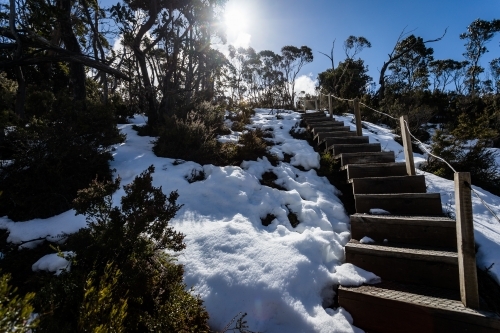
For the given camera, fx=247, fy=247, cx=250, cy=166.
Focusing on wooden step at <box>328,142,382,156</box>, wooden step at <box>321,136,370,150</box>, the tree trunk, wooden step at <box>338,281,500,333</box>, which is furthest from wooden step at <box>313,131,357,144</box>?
the tree trunk

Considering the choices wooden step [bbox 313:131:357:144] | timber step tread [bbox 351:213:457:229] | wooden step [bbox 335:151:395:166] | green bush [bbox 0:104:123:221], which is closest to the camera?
timber step tread [bbox 351:213:457:229]

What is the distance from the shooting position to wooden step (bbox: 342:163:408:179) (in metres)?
3.98

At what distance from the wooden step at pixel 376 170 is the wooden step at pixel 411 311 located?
2051 millimetres

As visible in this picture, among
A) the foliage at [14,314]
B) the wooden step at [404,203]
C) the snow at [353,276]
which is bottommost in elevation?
the snow at [353,276]

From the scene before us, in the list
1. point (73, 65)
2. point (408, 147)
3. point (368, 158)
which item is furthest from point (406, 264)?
point (73, 65)

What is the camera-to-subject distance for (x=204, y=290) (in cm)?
214

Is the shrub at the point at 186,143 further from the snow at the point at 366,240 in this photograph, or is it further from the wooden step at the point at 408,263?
the wooden step at the point at 408,263

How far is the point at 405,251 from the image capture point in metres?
2.46

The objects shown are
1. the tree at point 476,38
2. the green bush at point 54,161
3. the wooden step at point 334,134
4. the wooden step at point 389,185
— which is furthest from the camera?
the tree at point 476,38

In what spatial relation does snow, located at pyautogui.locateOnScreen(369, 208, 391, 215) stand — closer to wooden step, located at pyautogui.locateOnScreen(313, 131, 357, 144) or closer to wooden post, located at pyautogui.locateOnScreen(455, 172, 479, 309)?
wooden post, located at pyautogui.locateOnScreen(455, 172, 479, 309)

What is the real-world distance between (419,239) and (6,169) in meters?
5.14

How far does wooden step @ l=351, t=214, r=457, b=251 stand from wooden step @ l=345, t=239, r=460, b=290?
0.58 feet

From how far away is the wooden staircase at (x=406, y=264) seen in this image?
190cm

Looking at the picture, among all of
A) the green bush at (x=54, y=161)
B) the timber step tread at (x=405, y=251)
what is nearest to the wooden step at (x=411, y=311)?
the timber step tread at (x=405, y=251)
